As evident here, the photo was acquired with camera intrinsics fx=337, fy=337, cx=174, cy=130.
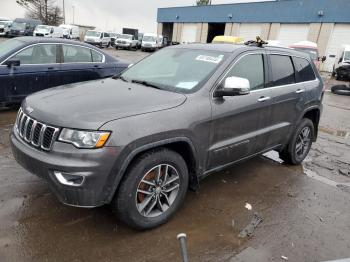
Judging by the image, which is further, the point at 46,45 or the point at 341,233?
the point at 46,45

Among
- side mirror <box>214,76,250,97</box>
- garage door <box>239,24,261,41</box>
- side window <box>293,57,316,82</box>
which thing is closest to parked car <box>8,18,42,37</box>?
garage door <box>239,24,261,41</box>

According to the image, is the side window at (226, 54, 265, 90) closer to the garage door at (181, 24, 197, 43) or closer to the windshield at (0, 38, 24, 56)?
the windshield at (0, 38, 24, 56)

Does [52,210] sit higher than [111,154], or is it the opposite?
[111,154]

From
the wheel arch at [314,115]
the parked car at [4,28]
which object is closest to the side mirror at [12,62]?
the wheel arch at [314,115]

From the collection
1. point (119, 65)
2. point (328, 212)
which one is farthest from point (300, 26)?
point (328, 212)

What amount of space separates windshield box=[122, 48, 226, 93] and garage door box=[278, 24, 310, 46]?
30579 mm

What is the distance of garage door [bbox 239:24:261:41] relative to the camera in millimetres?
36016

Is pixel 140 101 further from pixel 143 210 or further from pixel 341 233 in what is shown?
pixel 341 233

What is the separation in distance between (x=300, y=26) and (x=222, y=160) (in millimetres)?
31907

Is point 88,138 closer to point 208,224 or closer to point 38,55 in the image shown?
point 208,224

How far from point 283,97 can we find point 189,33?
4382 centimetres

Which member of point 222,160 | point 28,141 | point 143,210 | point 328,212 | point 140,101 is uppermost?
point 140,101

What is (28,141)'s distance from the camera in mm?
2977

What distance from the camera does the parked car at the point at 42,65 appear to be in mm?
6336
